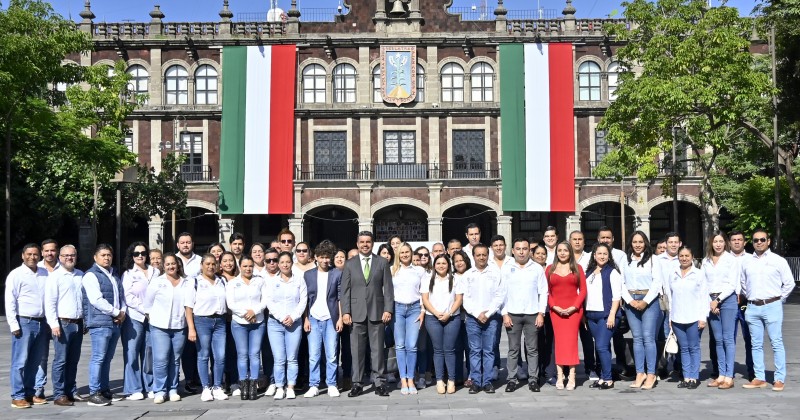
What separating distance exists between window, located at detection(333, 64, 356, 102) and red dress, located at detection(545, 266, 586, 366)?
28804mm

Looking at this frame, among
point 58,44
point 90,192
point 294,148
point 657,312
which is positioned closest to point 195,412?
point 657,312

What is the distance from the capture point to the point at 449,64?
1507 inches

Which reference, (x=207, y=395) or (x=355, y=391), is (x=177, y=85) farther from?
(x=355, y=391)

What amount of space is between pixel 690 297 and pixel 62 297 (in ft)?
23.0

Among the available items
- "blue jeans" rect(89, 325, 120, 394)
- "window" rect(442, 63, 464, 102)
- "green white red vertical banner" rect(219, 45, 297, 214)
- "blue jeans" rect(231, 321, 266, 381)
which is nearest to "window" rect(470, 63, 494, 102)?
"window" rect(442, 63, 464, 102)

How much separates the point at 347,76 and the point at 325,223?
6.57m

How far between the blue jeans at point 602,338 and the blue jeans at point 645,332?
0.93 ft

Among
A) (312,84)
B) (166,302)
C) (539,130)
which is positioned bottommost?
(166,302)

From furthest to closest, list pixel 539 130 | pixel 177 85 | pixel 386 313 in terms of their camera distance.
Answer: pixel 177 85, pixel 539 130, pixel 386 313

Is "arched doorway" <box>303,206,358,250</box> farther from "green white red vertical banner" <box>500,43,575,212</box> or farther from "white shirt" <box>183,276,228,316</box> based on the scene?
"white shirt" <box>183,276,228,316</box>

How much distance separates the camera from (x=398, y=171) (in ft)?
124

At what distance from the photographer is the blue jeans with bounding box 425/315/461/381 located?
33.6 feet

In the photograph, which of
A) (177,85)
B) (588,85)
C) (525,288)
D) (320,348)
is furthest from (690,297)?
(177,85)

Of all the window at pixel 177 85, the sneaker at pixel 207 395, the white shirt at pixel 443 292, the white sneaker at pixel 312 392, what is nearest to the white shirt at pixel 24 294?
the sneaker at pixel 207 395
